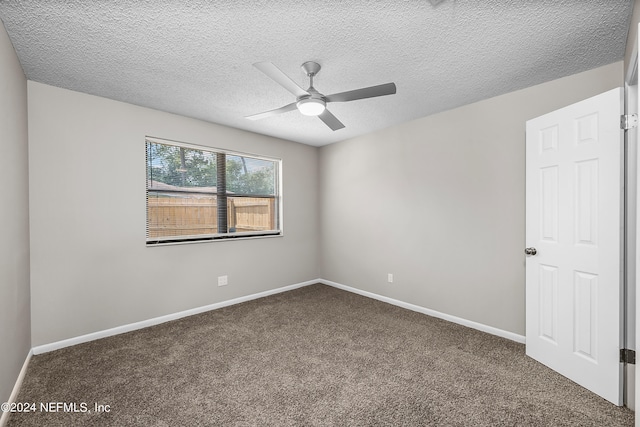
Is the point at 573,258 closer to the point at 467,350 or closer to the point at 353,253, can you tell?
the point at 467,350

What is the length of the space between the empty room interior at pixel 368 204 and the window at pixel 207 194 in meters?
0.03

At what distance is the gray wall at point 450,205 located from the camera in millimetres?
2701

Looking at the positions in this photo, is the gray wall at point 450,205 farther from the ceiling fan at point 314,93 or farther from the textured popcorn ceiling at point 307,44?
the ceiling fan at point 314,93

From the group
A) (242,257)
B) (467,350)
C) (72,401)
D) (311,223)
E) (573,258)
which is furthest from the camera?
(311,223)

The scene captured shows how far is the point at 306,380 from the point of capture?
6.87 ft

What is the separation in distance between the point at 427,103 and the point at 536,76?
3.00 feet

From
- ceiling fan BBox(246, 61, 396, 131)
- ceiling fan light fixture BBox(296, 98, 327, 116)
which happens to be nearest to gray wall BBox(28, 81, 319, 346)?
ceiling fan BBox(246, 61, 396, 131)

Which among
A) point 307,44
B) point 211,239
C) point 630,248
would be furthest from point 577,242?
point 211,239

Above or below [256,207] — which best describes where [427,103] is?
above

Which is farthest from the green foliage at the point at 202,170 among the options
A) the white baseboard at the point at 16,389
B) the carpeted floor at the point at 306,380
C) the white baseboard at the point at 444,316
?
the white baseboard at the point at 444,316

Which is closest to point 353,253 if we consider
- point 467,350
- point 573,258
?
point 467,350

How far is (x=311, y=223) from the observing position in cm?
481

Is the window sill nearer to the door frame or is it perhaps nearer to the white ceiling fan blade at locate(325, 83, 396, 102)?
the white ceiling fan blade at locate(325, 83, 396, 102)

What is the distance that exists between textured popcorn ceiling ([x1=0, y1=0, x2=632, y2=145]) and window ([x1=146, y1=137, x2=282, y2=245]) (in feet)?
2.65
